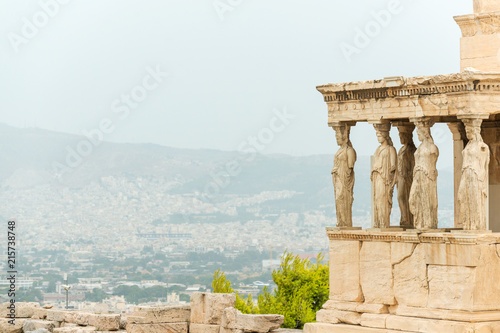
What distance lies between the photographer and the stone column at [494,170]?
19.5 m

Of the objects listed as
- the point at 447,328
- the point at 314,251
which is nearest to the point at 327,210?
the point at 314,251

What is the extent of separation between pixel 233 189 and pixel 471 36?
4458cm

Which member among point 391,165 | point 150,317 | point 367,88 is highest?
point 367,88

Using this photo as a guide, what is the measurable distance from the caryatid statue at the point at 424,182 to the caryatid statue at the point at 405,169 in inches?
43.7

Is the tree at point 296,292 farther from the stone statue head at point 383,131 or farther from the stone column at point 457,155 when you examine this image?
the stone statue head at point 383,131

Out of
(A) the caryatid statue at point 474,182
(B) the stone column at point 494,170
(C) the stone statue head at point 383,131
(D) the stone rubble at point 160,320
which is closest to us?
(A) the caryatid statue at point 474,182

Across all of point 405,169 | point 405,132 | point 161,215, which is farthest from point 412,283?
point 161,215

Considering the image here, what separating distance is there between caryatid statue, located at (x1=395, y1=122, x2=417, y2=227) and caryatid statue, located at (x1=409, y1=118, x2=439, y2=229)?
1.11 metres

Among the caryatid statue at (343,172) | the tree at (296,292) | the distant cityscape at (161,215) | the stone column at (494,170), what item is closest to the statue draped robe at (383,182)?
the caryatid statue at (343,172)

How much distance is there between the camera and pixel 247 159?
65875mm

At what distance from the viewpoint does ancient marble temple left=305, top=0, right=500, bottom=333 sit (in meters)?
17.4

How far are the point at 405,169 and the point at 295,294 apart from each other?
9.57 meters

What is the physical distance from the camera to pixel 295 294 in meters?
28.2

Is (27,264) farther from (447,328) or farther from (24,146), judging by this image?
(447,328)
